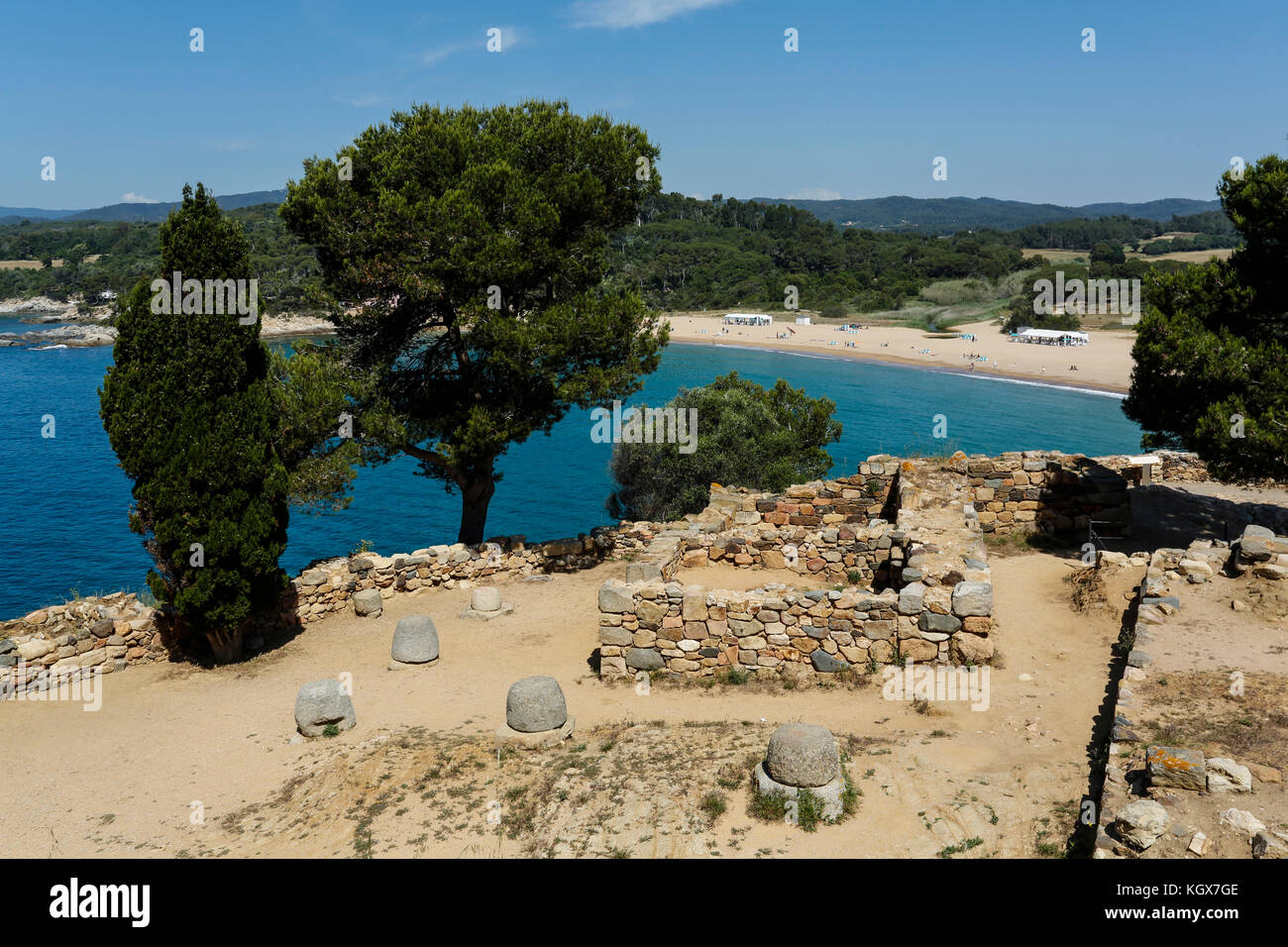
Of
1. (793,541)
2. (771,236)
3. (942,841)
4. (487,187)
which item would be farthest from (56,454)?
(771,236)

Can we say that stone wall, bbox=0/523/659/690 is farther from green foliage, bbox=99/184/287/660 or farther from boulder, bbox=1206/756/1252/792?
boulder, bbox=1206/756/1252/792

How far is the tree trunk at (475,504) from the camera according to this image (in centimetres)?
2203

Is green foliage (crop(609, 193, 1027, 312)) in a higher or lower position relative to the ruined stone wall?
higher

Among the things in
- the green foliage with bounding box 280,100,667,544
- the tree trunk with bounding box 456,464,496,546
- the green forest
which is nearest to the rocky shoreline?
the green forest

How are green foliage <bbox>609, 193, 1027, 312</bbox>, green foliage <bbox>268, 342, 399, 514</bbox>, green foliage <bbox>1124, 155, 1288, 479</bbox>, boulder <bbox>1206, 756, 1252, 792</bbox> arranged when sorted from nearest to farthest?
1. boulder <bbox>1206, 756, 1252, 792</bbox>
2. green foliage <bbox>1124, 155, 1288, 479</bbox>
3. green foliage <bbox>268, 342, 399, 514</bbox>
4. green foliage <bbox>609, 193, 1027, 312</bbox>

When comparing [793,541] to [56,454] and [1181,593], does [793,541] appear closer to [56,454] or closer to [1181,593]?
[1181,593]

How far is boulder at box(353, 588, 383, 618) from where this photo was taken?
18375 millimetres

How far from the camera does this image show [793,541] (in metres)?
18.6

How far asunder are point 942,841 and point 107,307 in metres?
127

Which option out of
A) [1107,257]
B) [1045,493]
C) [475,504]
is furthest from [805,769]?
[1107,257]

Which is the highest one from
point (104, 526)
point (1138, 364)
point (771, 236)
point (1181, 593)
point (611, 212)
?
point (771, 236)

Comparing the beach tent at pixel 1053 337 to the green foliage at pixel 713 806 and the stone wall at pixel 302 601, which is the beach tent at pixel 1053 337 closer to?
the stone wall at pixel 302 601

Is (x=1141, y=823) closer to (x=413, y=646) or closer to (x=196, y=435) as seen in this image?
(x=413, y=646)

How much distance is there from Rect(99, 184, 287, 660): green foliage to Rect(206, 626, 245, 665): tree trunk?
0.13ft
